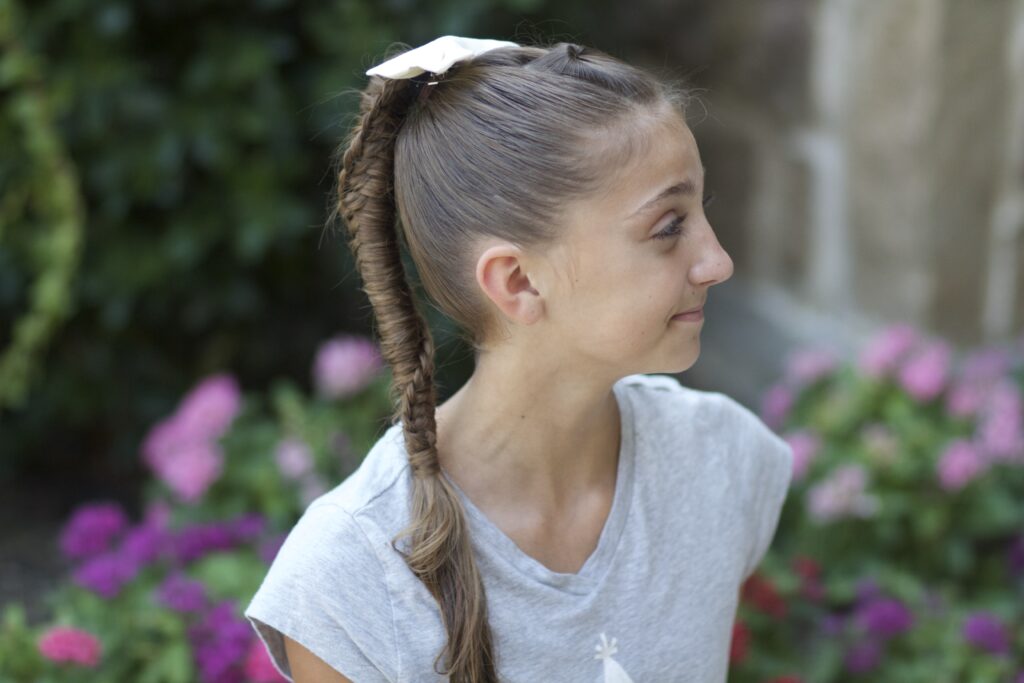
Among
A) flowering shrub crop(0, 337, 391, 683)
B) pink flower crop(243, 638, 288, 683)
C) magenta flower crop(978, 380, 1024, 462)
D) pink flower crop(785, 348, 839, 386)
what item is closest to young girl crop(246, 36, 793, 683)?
pink flower crop(243, 638, 288, 683)

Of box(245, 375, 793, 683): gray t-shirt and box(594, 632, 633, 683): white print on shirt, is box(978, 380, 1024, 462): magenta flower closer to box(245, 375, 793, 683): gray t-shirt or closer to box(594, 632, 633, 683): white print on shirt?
box(245, 375, 793, 683): gray t-shirt

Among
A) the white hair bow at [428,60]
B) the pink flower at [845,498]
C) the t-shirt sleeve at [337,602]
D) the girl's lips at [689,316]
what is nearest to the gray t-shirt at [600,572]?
the t-shirt sleeve at [337,602]

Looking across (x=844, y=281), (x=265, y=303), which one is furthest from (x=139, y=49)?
(x=844, y=281)

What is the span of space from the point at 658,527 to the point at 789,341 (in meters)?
1.84

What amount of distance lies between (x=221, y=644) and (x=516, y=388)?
800mm

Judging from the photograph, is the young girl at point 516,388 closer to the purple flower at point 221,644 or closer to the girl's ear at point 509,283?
the girl's ear at point 509,283

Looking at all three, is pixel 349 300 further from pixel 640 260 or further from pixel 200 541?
pixel 640 260

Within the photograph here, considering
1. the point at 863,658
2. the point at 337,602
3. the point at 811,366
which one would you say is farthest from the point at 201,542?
the point at 811,366

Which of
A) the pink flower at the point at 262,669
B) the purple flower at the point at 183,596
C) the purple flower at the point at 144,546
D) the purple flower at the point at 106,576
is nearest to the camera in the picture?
the pink flower at the point at 262,669

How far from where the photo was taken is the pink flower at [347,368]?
2.59 meters

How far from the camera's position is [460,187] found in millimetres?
1396

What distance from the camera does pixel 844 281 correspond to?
303cm

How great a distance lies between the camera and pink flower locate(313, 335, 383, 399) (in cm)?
259

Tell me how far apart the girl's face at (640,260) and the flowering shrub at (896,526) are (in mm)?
773
